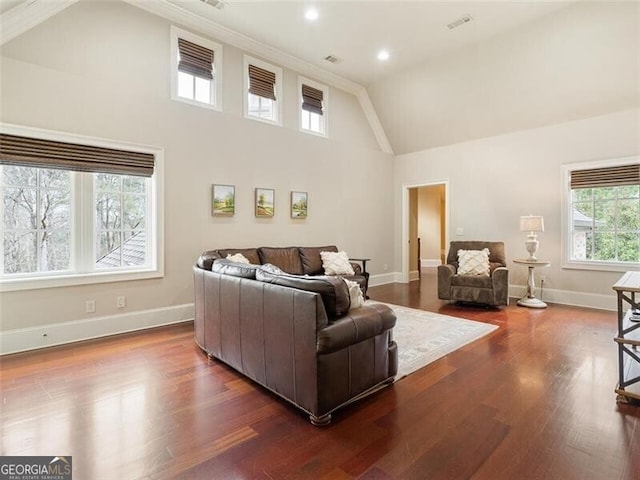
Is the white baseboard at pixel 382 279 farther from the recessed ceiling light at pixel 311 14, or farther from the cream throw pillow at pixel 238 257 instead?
the recessed ceiling light at pixel 311 14

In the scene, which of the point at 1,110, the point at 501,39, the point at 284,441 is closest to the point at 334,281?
the point at 284,441

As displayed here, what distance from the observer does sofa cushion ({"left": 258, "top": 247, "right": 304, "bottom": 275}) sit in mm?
4887

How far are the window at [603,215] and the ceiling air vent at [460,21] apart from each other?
9.30 feet

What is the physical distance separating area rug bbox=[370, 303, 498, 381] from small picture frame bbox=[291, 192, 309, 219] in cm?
233

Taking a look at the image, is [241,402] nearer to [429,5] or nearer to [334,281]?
[334,281]

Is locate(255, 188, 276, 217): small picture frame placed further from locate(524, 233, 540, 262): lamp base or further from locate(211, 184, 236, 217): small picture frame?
locate(524, 233, 540, 262): lamp base

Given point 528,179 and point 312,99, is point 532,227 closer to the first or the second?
point 528,179

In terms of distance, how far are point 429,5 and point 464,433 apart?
4.58 metres

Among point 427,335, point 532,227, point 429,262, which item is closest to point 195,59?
point 427,335

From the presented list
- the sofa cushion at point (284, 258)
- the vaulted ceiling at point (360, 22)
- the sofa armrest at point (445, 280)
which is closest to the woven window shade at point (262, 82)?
the vaulted ceiling at point (360, 22)

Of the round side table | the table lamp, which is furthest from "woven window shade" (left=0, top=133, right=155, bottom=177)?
the round side table

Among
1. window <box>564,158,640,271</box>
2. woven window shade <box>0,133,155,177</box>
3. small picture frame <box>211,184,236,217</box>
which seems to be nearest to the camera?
woven window shade <box>0,133,155,177</box>

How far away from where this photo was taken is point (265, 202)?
5.28 meters

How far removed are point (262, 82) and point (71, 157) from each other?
9.71 feet
